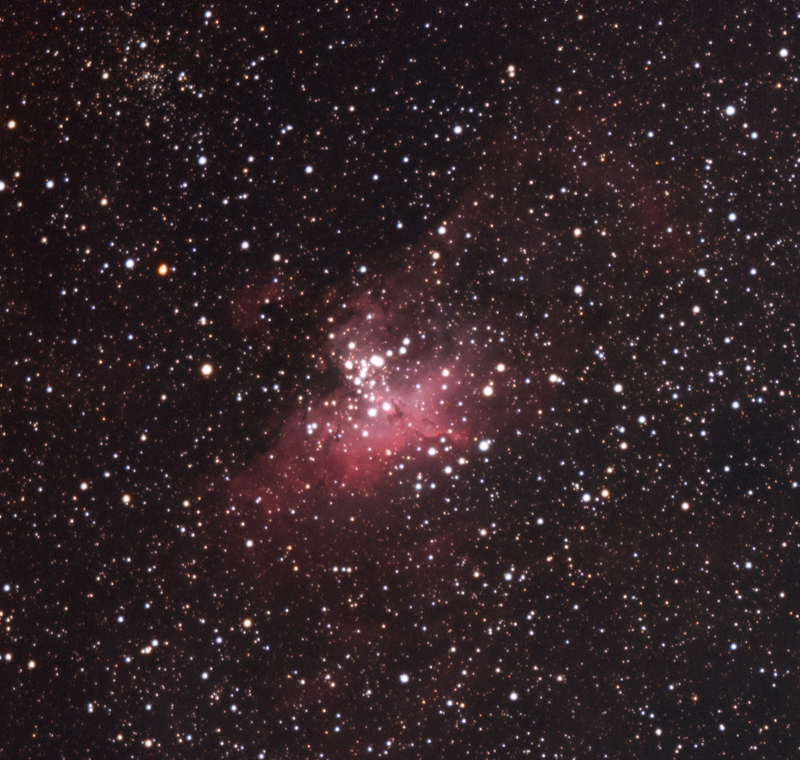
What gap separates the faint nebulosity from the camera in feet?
1.08

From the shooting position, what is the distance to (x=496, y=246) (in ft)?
1.07

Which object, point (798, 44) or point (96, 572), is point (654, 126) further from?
point (96, 572)

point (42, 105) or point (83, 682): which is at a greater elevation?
point (42, 105)

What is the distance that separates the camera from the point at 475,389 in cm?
33

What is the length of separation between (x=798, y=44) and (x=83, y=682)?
0.63 m

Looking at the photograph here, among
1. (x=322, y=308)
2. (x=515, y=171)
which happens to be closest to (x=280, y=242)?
(x=322, y=308)

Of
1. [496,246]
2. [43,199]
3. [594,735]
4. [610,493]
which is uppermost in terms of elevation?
[43,199]

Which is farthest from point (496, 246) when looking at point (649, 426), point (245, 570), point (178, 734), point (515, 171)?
point (178, 734)

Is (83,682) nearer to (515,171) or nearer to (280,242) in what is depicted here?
(280,242)

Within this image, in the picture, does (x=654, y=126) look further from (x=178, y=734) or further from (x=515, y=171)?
(x=178, y=734)

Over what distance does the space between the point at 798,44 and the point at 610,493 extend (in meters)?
0.31

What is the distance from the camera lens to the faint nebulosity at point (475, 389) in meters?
0.33

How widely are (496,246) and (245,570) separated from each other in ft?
0.87

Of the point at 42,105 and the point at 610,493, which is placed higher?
the point at 42,105
